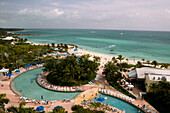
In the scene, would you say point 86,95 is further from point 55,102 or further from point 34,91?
point 34,91

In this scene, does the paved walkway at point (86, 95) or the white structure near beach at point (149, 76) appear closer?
the paved walkway at point (86, 95)

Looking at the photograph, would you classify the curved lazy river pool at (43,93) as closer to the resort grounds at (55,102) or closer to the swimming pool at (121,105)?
the swimming pool at (121,105)

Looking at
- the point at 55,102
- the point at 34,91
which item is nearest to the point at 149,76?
the point at 55,102

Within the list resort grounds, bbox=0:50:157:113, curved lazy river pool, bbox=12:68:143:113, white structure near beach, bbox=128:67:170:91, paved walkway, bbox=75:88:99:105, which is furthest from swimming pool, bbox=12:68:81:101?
white structure near beach, bbox=128:67:170:91

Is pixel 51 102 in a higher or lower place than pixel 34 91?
lower

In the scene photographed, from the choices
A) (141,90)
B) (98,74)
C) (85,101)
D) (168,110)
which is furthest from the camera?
(98,74)

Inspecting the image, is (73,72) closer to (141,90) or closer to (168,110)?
(141,90)

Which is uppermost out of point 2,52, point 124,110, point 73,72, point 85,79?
point 2,52

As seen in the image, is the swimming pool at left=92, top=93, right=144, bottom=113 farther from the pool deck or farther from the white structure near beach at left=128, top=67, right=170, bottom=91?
the white structure near beach at left=128, top=67, right=170, bottom=91

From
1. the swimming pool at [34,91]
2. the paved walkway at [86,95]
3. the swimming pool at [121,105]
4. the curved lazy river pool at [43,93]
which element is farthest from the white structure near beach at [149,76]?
the swimming pool at [34,91]

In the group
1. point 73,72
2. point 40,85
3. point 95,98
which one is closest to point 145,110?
point 95,98

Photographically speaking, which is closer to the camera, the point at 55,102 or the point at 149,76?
the point at 55,102
